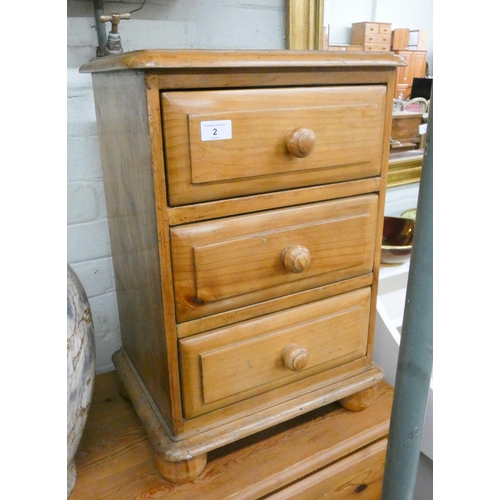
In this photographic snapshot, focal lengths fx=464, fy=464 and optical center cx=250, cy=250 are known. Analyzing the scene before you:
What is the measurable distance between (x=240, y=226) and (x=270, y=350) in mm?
217

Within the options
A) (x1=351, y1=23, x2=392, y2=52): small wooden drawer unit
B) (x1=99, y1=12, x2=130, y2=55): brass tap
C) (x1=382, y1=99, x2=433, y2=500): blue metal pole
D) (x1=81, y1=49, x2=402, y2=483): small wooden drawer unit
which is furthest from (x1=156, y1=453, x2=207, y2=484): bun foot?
(x1=351, y1=23, x2=392, y2=52): small wooden drawer unit

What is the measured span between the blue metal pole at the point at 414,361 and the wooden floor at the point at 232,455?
331 mm

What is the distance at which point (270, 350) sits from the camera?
0.73 metres

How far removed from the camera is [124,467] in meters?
0.77

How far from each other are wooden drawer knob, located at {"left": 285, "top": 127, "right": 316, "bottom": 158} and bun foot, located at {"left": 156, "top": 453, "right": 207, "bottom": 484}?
19.0 inches

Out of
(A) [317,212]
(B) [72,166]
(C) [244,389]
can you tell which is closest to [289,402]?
(C) [244,389]

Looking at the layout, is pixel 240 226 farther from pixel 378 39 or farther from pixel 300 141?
pixel 378 39

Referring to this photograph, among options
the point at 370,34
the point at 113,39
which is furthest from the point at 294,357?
the point at 370,34

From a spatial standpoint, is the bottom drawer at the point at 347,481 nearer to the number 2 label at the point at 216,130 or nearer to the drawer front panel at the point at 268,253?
the drawer front panel at the point at 268,253

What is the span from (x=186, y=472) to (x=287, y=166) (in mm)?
491

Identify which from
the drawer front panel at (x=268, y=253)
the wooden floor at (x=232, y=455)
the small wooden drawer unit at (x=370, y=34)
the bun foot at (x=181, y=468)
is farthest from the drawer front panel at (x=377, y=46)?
the bun foot at (x=181, y=468)

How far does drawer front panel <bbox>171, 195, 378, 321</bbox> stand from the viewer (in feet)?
2.05

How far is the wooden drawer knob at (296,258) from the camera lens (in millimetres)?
669

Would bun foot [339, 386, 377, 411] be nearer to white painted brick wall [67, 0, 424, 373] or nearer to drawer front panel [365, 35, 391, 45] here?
white painted brick wall [67, 0, 424, 373]
